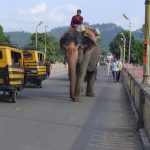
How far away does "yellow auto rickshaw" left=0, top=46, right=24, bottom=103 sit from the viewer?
1880 cm

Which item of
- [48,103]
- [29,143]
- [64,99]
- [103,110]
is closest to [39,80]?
[64,99]

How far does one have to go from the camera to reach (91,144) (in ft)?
34.6

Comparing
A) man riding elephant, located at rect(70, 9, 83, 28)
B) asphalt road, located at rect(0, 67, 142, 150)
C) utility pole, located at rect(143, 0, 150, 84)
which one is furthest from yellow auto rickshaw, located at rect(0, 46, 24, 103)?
utility pole, located at rect(143, 0, 150, 84)

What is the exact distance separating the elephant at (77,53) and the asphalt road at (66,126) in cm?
96

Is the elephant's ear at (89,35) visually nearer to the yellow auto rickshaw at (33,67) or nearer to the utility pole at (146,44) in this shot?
the utility pole at (146,44)

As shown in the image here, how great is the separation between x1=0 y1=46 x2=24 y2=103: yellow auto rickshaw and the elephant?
6.38 ft

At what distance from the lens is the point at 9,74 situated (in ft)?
61.8

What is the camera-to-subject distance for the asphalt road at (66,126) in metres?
10.5

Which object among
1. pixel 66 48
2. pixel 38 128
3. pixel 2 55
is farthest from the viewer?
pixel 66 48

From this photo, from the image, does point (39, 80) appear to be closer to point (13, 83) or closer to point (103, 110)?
point (13, 83)

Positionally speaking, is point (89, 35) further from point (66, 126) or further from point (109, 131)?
point (109, 131)

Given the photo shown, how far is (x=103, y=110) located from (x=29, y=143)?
694 centimetres

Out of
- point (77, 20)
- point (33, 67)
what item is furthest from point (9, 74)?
point (33, 67)

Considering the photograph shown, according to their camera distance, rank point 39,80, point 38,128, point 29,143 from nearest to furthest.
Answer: point 29,143 < point 38,128 < point 39,80
